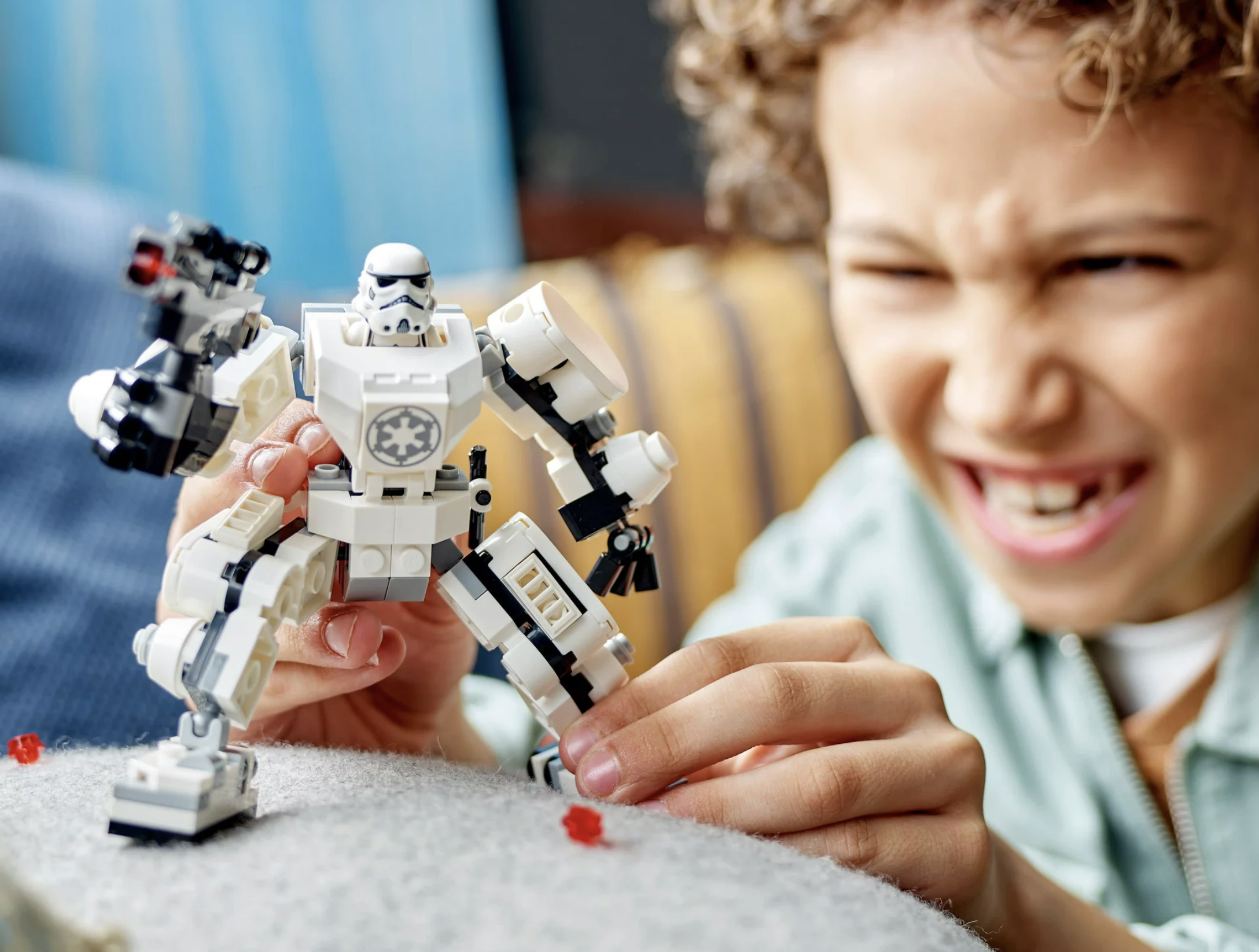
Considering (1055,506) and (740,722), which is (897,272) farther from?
(740,722)

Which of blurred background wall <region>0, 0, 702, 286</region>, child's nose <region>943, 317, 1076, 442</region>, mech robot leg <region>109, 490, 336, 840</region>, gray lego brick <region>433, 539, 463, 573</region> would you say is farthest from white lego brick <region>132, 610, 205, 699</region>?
blurred background wall <region>0, 0, 702, 286</region>

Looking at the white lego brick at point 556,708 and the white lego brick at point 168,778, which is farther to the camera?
the white lego brick at point 556,708

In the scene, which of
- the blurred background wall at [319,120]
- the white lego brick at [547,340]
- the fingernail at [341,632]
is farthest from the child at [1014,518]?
the blurred background wall at [319,120]

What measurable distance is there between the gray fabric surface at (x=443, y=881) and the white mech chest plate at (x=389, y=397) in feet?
0.47

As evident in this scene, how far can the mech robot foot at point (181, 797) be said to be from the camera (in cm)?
41

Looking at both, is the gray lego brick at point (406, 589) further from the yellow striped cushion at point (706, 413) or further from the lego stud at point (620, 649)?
the yellow striped cushion at point (706, 413)

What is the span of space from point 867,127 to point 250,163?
54.1 inches

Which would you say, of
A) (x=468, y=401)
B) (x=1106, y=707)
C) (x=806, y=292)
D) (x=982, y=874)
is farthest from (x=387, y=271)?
(x=806, y=292)

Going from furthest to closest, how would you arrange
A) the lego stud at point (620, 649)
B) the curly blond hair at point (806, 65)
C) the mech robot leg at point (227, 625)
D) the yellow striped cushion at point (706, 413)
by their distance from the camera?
the yellow striped cushion at point (706, 413) < the curly blond hair at point (806, 65) < the lego stud at point (620, 649) < the mech robot leg at point (227, 625)

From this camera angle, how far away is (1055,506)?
83cm

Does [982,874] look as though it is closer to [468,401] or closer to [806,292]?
[468,401]

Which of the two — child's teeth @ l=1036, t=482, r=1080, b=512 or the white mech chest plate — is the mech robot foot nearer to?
the white mech chest plate

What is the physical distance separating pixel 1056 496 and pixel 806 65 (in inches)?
17.0

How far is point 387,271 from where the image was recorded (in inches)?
19.2
